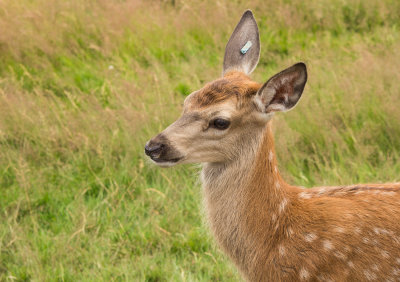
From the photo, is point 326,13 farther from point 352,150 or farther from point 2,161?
point 2,161

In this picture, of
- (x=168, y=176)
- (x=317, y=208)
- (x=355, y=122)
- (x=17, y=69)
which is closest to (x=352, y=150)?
(x=355, y=122)

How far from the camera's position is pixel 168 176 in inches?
215

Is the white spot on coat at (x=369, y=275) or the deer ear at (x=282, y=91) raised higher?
the deer ear at (x=282, y=91)

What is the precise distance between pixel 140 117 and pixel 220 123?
2585 mm

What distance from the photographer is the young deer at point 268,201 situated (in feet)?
10.9

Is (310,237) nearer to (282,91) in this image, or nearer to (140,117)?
(282,91)

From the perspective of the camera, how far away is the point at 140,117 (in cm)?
598

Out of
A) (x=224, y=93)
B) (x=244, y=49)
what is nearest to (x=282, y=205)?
(x=224, y=93)

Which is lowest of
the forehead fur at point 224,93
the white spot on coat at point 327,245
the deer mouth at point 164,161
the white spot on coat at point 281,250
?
the white spot on coat at point 327,245

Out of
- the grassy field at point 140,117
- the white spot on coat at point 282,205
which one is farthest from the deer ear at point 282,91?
the grassy field at point 140,117

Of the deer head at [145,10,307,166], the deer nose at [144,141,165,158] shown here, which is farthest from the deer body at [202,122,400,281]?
the deer nose at [144,141,165,158]

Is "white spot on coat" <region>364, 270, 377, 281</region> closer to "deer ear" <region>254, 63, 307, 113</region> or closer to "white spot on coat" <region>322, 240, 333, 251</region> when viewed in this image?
"white spot on coat" <region>322, 240, 333, 251</region>

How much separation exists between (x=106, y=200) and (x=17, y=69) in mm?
2910

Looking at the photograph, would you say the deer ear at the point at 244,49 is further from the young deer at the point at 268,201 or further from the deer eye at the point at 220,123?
the deer eye at the point at 220,123
